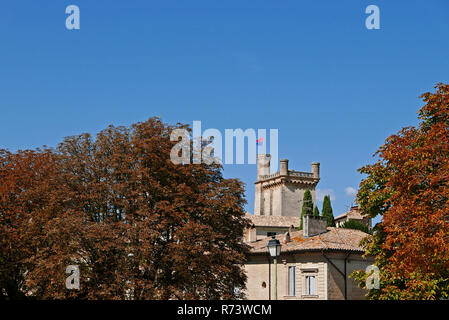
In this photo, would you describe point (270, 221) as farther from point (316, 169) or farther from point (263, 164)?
point (263, 164)

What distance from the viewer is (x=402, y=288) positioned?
32.1 m

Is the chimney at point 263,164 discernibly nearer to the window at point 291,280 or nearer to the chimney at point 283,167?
the chimney at point 283,167

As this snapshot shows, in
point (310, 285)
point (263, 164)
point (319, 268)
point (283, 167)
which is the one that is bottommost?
point (310, 285)

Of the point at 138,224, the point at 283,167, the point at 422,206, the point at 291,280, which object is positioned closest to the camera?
the point at 422,206

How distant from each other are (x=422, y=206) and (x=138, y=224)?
48.0 ft

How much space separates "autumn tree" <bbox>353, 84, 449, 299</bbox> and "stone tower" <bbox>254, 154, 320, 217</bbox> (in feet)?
282

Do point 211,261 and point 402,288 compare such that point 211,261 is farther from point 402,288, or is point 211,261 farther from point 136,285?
point 402,288

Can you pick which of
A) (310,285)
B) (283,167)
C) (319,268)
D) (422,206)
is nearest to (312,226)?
(319,268)

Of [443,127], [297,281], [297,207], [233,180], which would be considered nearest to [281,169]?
[297,207]

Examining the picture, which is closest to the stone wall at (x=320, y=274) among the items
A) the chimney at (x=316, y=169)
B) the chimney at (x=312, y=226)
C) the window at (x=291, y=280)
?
the window at (x=291, y=280)

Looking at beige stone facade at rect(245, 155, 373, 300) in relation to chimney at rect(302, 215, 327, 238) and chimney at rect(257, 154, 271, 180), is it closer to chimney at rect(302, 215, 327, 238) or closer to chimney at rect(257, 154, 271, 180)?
chimney at rect(302, 215, 327, 238)

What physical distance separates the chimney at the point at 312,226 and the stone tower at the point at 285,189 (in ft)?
209

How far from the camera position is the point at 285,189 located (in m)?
117

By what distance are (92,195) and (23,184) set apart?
820 cm
